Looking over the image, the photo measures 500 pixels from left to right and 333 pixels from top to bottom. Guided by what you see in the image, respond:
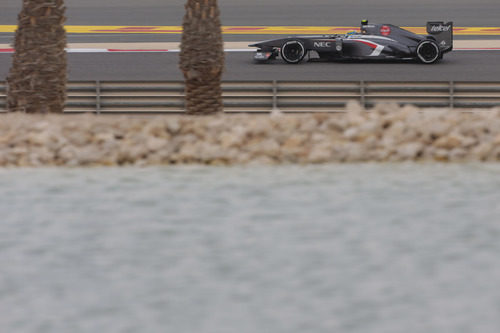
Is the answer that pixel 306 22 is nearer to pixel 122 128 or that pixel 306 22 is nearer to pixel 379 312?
pixel 122 128

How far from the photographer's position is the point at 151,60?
23531 millimetres

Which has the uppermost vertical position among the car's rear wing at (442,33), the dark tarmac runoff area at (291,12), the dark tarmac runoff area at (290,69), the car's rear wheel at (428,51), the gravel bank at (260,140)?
the dark tarmac runoff area at (291,12)

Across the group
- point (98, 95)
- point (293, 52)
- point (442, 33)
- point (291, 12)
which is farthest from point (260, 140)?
point (291, 12)

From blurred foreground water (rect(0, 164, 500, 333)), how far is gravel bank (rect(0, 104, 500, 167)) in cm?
66

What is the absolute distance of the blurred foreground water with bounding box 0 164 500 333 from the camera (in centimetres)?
534

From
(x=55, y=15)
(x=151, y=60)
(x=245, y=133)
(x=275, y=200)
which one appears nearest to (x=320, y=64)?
(x=151, y=60)

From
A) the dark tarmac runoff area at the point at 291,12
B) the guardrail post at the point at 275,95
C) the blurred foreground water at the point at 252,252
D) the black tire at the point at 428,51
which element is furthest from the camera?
the dark tarmac runoff area at the point at 291,12

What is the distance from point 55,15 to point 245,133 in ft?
16.0

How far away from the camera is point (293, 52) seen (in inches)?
853

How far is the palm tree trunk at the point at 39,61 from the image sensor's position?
13438 millimetres

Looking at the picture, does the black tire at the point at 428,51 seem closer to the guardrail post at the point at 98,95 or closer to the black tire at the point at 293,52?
the black tire at the point at 293,52

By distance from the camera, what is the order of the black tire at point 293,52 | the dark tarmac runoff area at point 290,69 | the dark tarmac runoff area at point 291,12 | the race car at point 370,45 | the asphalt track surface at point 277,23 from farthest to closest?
the dark tarmac runoff area at point 291,12 → the black tire at point 293,52 → the race car at point 370,45 → the asphalt track surface at point 277,23 → the dark tarmac runoff area at point 290,69

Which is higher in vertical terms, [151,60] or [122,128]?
[151,60]

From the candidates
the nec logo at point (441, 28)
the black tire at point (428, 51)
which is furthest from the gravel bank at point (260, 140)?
the black tire at point (428, 51)
